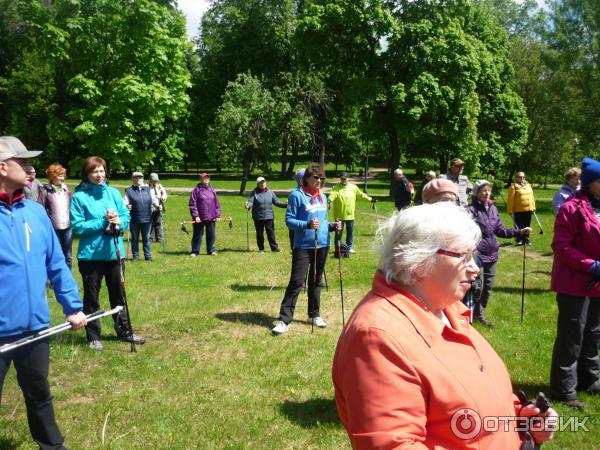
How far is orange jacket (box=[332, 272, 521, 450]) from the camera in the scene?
1822 millimetres

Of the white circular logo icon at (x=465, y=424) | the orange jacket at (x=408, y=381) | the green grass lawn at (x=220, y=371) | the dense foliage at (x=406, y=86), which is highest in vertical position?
the dense foliage at (x=406, y=86)

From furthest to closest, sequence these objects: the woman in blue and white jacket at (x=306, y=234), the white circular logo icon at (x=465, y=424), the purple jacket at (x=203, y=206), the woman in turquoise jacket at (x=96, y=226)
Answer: the purple jacket at (x=203, y=206)
the woman in blue and white jacket at (x=306, y=234)
the woman in turquoise jacket at (x=96, y=226)
the white circular logo icon at (x=465, y=424)

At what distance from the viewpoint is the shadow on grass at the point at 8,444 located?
14.5 ft

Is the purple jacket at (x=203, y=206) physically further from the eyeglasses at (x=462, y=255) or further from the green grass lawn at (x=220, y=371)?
the eyeglasses at (x=462, y=255)

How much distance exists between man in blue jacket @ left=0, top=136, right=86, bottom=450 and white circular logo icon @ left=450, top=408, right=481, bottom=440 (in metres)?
2.96

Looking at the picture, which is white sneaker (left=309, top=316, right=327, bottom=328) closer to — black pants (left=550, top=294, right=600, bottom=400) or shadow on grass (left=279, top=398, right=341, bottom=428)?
shadow on grass (left=279, top=398, right=341, bottom=428)

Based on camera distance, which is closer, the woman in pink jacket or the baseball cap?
the baseball cap

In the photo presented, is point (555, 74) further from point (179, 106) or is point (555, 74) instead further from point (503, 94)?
point (179, 106)

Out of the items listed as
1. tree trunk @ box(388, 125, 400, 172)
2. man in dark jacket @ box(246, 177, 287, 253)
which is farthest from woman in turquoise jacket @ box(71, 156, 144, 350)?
tree trunk @ box(388, 125, 400, 172)

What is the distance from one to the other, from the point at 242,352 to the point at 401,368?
5184 mm

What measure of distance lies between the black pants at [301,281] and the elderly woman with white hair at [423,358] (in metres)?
5.02

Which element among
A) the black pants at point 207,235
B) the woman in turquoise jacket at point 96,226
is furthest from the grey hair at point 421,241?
the black pants at point 207,235

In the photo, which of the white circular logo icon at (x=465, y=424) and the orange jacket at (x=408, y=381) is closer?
the orange jacket at (x=408, y=381)

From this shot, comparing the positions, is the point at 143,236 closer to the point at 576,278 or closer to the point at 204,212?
the point at 204,212
